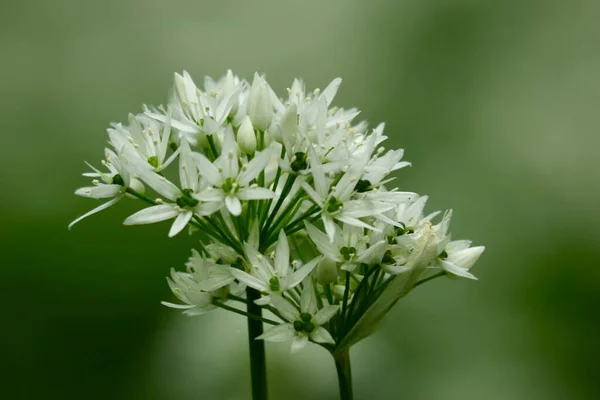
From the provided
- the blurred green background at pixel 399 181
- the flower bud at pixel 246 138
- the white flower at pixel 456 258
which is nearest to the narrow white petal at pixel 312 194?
the flower bud at pixel 246 138

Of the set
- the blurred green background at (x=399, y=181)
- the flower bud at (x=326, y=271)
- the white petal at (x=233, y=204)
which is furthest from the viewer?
the blurred green background at (x=399, y=181)

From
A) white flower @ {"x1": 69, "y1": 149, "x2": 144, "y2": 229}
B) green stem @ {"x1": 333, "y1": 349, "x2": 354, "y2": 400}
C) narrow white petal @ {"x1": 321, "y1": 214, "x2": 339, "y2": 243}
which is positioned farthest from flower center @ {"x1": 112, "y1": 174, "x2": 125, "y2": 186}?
green stem @ {"x1": 333, "y1": 349, "x2": 354, "y2": 400}

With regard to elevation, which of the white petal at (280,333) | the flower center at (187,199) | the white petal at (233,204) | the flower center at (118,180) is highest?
the flower center at (118,180)

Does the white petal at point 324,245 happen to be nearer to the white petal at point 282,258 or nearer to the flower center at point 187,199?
the white petal at point 282,258

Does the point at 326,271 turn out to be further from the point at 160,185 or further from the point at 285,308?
the point at 160,185

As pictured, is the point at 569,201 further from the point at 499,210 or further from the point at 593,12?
the point at 593,12

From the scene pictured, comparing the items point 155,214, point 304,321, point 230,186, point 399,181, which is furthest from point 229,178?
point 399,181

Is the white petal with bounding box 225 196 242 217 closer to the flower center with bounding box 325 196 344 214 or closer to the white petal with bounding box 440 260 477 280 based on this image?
the flower center with bounding box 325 196 344 214
